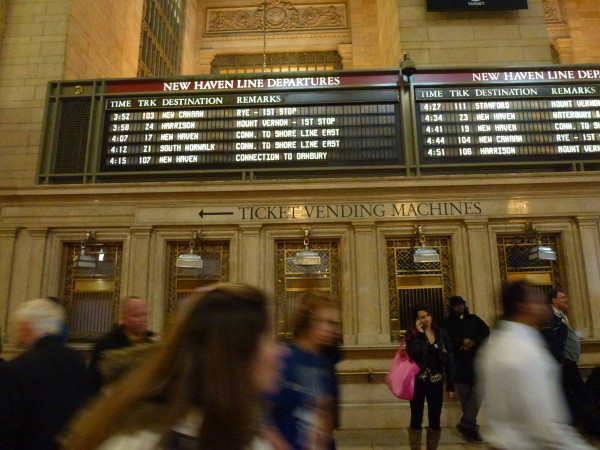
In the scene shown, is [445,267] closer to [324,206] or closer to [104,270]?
[324,206]

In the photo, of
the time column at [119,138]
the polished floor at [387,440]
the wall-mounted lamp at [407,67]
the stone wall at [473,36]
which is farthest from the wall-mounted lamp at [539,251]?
the time column at [119,138]

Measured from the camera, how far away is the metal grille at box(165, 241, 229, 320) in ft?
26.0

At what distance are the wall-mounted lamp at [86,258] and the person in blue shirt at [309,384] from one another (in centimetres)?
543

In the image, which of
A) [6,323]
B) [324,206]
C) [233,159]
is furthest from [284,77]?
[6,323]

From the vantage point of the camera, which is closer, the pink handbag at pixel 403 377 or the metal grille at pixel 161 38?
the pink handbag at pixel 403 377

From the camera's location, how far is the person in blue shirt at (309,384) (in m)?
2.54

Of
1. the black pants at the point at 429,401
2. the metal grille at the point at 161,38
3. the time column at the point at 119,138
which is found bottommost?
the black pants at the point at 429,401

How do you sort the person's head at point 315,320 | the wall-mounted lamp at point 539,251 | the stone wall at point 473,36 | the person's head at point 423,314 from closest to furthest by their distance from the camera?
the person's head at point 315,320 → the person's head at point 423,314 → the wall-mounted lamp at point 539,251 → the stone wall at point 473,36

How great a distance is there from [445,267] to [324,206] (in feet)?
7.34

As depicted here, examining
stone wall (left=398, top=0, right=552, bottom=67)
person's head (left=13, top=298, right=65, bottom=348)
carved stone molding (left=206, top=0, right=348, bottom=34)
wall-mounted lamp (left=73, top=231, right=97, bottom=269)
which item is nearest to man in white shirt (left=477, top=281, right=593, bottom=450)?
person's head (left=13, top=298, right=65, bottom=348)

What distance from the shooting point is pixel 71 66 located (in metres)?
9.55

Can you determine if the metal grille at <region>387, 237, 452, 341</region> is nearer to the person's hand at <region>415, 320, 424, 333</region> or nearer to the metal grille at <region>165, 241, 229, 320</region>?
the person's hand at <region>415, 320, 424, 333</region>

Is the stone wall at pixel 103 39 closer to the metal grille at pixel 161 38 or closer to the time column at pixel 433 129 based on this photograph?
the metal grille at pixel 161 38

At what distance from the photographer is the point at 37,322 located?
9.82ft
